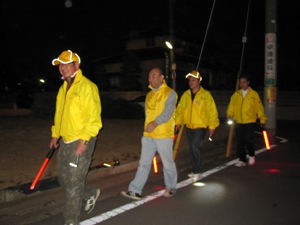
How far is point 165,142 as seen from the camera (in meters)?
5.09

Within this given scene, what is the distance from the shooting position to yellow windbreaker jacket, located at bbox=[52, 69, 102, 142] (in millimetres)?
3885

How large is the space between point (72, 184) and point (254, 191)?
3120 millimetres

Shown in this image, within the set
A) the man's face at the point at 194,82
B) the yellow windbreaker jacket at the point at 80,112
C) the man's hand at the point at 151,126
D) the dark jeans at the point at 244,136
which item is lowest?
the dark jeans at the point at 244,136

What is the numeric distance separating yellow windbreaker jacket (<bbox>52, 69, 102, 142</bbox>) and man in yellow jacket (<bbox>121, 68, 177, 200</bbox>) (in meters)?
1.16

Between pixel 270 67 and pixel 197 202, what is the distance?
29.4 ft

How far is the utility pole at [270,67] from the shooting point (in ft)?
41.9

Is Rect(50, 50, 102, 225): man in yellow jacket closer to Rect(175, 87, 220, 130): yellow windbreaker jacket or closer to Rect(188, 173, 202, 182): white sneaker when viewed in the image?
Rect(175, 87, 220, 130): yellow windbreaker jacket

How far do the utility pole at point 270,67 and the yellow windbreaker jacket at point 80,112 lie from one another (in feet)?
32.4

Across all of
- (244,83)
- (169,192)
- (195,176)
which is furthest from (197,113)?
(244,83)

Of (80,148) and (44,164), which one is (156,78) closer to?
(80,148)

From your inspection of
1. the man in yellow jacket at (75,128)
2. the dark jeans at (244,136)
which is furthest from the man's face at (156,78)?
the dark jeans at (244,136)

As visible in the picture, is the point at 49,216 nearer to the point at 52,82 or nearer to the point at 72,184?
the point at 72,184

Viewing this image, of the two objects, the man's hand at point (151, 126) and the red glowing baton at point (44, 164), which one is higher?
the man's hand at point (151, 126)

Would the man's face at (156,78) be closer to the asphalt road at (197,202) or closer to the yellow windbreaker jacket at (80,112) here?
the yellow windbreaker jacket at (80,112)
